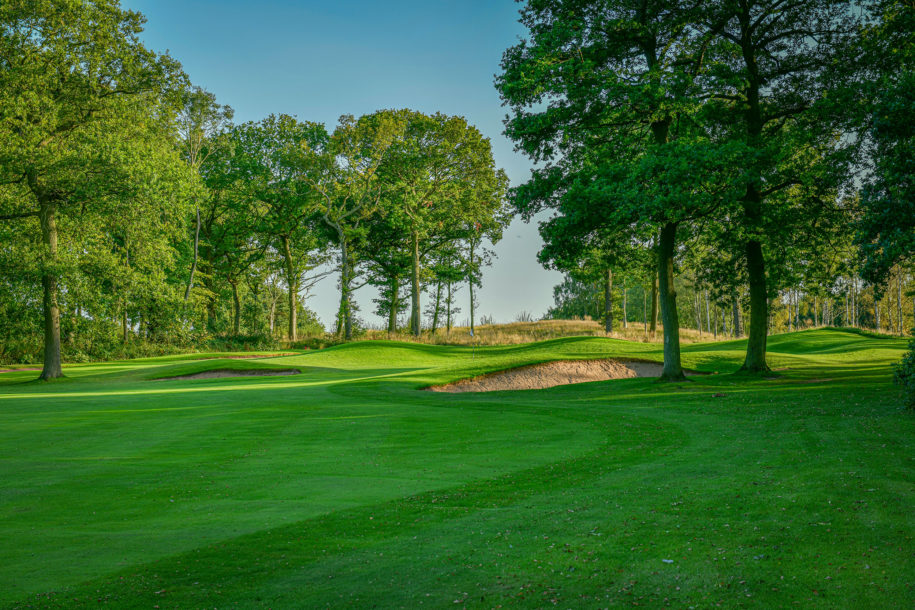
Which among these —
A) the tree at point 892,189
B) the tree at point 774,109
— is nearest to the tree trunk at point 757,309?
the tree at point 774,109

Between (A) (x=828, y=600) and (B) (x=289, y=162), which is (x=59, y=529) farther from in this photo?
(B) (x=289, y=162)

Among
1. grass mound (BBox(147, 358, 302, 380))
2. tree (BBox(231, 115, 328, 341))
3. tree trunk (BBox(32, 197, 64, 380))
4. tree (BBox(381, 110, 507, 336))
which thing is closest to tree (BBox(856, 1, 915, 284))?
grass mound (BBox(147, 358, 302, 380))

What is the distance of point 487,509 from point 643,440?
5.52 meters

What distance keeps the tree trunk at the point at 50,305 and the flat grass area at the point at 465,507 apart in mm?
16882

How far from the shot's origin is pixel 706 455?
9438mm

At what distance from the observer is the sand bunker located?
89.2 feet

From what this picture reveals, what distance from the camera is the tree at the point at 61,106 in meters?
28.4

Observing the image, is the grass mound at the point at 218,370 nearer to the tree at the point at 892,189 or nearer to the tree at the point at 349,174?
the tree at the point at 349,174

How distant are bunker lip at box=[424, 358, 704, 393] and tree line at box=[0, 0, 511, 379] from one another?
57.3 ft

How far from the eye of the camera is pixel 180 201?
42.7m

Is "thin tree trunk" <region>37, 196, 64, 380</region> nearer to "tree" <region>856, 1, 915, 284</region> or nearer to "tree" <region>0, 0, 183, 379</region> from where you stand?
"tree" <region>0, 0, 183, 379</region>

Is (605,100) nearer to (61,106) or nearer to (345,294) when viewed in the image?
(61,106)

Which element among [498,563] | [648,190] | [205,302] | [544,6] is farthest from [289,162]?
[498,563]

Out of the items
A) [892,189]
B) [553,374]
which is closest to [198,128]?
[553,374]
